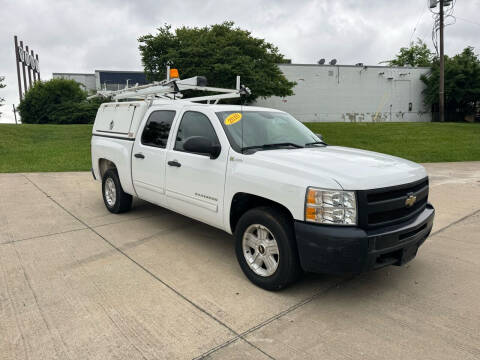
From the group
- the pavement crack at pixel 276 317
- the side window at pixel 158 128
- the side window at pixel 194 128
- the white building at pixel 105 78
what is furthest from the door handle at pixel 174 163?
the white building at pixel 105 78

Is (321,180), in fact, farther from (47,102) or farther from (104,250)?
(47,102)

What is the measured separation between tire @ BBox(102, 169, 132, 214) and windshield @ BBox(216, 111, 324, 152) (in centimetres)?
261

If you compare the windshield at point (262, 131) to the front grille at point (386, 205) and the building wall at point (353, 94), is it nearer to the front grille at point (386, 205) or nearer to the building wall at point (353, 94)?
the front grille at point (386, 205)

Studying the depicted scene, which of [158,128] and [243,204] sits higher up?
[158,128]

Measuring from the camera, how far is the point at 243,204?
3.93 meters

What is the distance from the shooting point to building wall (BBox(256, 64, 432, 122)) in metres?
38.7

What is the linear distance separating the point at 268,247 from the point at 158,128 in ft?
8.27

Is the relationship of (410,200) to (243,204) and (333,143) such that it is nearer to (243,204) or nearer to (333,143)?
(243,204)

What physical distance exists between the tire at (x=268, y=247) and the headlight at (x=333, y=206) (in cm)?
35

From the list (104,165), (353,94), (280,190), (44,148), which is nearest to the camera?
(280,190)

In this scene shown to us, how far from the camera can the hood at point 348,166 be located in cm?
312

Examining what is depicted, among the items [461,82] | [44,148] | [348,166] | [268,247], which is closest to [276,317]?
[268,247]

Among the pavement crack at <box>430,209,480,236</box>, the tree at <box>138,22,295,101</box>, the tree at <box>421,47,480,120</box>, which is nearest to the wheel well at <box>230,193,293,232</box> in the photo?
the pavement crack at <box>430,209,480,236</box>

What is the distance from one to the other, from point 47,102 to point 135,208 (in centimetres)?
2833
